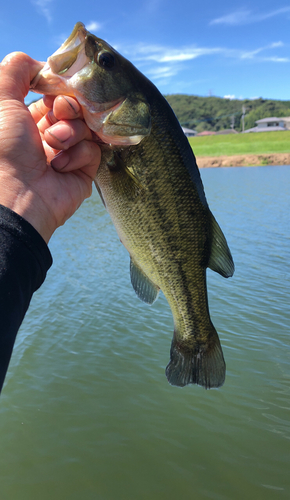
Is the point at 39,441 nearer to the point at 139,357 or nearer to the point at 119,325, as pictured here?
the point at 139,357

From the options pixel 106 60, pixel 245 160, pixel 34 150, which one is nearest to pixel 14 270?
pixel 34 150

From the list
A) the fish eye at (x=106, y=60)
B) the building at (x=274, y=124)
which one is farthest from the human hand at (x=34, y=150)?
the building at (x=274, y=124)

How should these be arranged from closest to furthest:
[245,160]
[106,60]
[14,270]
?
[14,270]
[106,60]
[245,160]

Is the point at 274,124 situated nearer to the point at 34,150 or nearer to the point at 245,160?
the point at 245,160

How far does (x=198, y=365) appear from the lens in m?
2.59

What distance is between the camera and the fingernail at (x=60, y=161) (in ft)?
7.29

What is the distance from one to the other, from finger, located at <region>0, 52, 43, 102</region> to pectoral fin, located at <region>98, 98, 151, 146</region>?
507mm

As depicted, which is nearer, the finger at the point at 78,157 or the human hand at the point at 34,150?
the human hand at the point at 34,150

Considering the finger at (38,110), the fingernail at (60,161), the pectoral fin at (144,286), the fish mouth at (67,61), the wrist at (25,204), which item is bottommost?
the pectoral fin at (144,286)

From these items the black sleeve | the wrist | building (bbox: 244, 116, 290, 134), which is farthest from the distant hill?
the black sleeve

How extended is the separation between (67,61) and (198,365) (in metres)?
2.05

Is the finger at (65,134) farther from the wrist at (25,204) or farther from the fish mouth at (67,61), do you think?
the wrist at (25,204)

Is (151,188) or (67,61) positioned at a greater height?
(67,61)

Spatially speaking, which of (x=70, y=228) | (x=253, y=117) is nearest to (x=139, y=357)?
(x=70, y=228)
